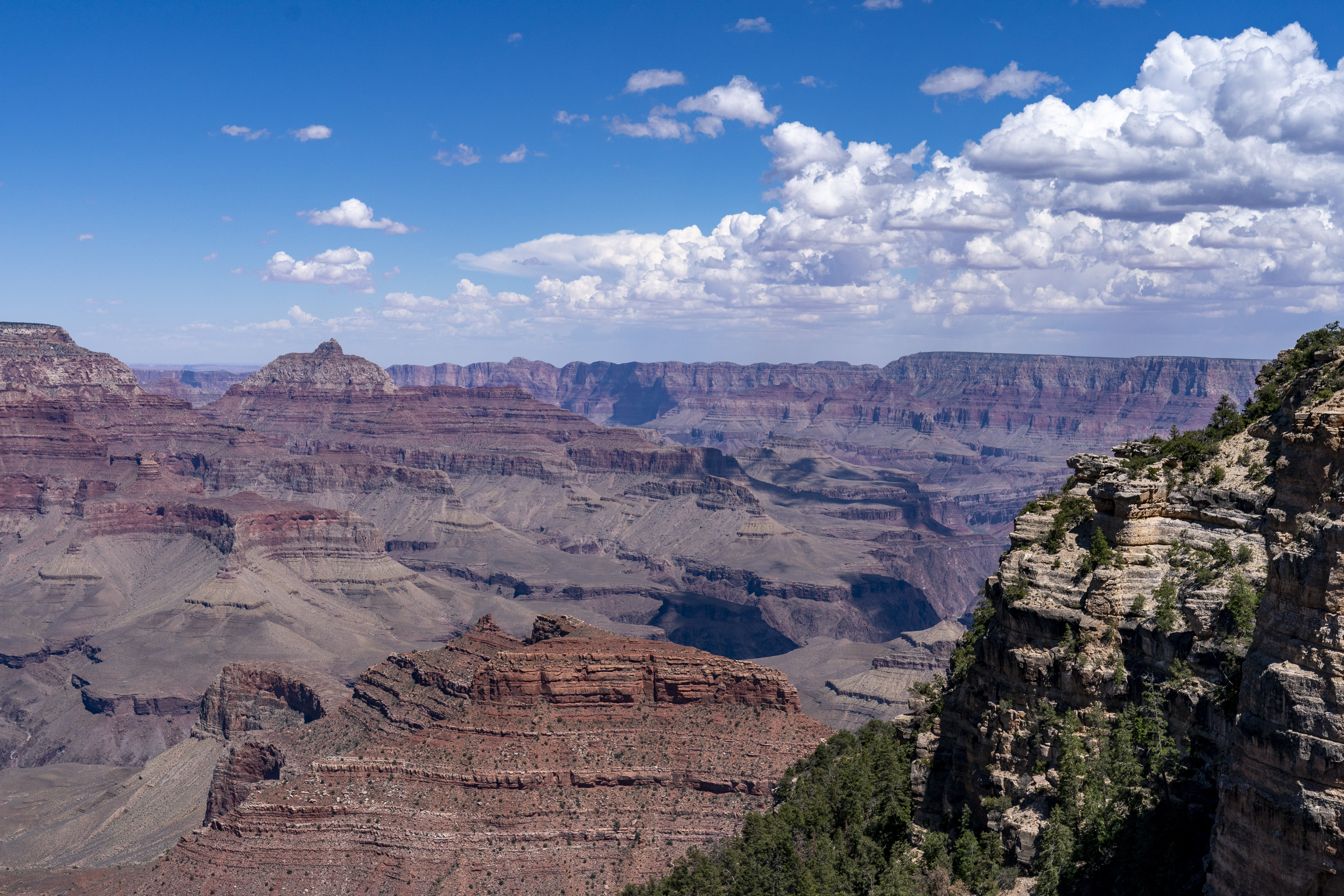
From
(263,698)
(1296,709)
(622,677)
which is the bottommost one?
(263,698)

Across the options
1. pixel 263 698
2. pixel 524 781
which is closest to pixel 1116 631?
pixel 524 781

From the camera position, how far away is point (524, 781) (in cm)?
8031

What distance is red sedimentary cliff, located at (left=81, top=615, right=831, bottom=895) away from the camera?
7556cm

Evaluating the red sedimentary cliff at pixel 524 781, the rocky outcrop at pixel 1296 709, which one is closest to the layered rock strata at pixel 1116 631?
the rocky outcrop at pixel 1296 709

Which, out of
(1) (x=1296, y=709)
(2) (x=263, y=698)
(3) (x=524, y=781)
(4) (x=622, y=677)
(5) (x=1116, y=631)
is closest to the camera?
(1) (x=1296, y=709)

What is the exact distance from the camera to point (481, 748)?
3250 inches

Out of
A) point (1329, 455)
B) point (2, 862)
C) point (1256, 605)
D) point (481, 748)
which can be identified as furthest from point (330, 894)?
point (1329, 455)

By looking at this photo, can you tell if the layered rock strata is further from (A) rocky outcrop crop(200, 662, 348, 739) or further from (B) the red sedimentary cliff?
(A) rocky outcrop crop(200, 662, 348, 739)

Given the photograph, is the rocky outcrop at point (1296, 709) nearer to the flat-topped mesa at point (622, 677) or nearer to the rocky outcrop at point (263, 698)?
the flat-topped mesa at point (622, 677)

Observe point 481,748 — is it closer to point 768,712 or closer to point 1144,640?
point 768,712

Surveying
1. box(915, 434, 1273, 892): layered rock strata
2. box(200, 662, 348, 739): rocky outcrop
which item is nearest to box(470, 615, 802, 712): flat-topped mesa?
box(200, 662, 348, 739): rocky outcrop

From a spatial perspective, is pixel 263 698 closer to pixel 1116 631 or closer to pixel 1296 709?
pixel 1116 631

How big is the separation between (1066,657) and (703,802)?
5315 cm

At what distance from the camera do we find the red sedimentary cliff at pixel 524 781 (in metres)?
75.6
